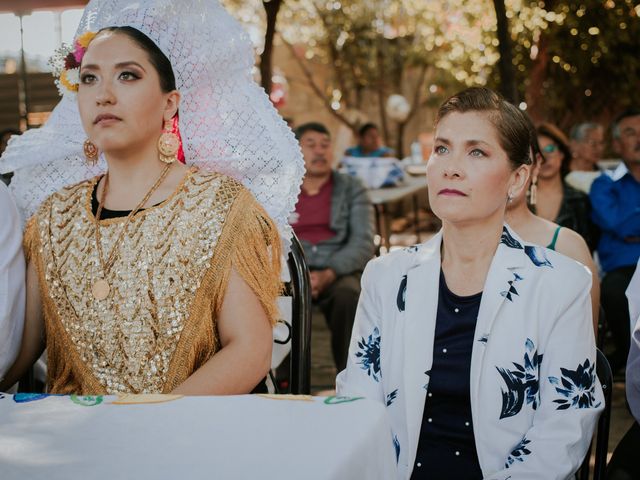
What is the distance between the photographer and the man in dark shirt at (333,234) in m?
4.33

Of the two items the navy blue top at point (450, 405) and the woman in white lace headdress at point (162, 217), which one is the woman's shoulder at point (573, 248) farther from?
the woman in white lace headdress at point (162, 217)

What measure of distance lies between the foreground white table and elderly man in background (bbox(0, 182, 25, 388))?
0.59 meters

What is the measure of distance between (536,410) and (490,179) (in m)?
0.57

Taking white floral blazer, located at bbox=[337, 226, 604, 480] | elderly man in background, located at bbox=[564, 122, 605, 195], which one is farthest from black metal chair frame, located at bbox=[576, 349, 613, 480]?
elderly man in background, located at bbox=[564, 122, 605, 195]

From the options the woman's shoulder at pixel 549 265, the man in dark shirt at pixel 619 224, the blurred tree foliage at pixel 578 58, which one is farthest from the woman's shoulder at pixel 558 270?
the blurred tree foliage at pixel 578 58

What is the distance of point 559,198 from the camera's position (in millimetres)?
4402

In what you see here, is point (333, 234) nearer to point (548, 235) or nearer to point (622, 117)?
point (622, 117)

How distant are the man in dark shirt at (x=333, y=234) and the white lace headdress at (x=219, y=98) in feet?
7.10

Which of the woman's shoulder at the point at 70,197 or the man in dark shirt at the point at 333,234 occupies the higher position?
the woman's shoulder at the point at 70,197

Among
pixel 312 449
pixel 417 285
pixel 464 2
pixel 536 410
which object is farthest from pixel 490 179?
pixel 464 2

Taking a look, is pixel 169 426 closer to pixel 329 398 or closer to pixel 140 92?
pixel 329 398

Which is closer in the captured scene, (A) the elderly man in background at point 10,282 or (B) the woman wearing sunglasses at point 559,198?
(A) the elderly man in background at point 10,282

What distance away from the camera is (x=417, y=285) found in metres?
2.07

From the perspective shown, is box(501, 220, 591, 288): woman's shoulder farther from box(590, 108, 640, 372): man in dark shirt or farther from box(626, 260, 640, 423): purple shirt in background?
box(590, 108, 640, 372): man in dark shirt
